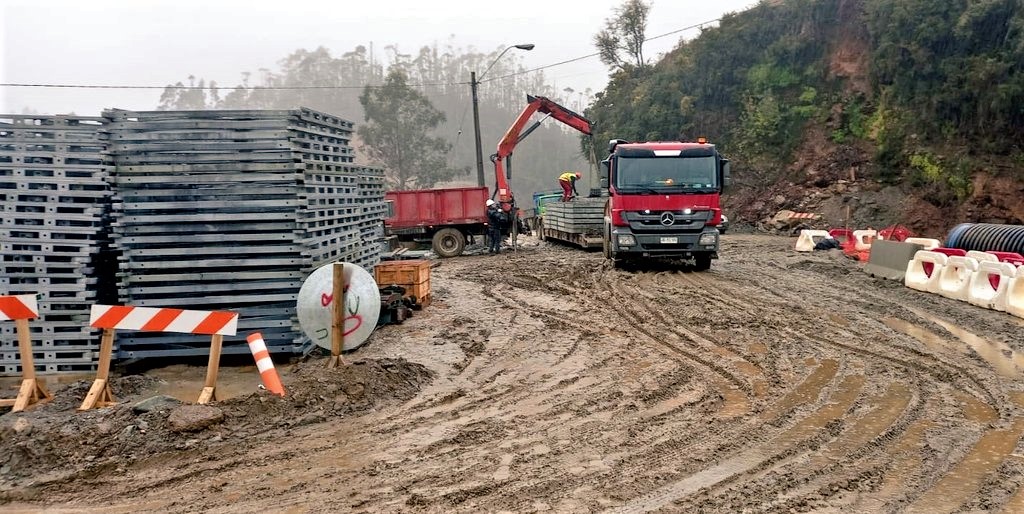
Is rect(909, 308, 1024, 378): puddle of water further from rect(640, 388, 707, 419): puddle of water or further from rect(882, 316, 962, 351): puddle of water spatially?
rect(640, 388, 707, 419): puddle of water

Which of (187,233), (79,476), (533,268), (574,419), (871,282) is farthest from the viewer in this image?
(533,268)

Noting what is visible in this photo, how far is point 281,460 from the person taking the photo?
476 cm

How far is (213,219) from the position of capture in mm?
8211

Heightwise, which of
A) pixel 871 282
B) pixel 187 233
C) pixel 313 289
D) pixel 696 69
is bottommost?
pixel 871 282

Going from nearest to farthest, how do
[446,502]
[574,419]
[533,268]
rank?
1. [446,502]
2. [574,419]
3. [533,268]

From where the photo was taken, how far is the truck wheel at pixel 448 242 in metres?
20.9

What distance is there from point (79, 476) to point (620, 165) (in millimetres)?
11691

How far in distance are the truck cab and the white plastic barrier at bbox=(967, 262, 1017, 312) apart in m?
4.89

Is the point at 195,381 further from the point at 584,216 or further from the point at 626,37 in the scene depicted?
the point at 626,37

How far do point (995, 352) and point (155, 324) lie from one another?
8675 millimetres

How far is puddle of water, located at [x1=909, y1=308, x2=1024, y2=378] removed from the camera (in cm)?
678

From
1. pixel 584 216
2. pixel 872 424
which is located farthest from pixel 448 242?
pixel 872 424

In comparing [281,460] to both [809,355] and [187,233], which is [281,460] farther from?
[809,355]

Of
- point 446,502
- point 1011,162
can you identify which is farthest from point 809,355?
point 1011,162
